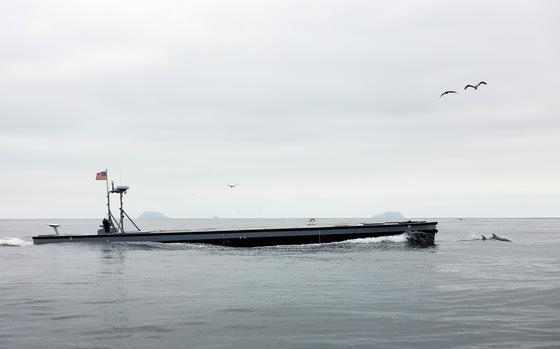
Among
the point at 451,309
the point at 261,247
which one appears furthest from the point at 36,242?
the point at 451,309

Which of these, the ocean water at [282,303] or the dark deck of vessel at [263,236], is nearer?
the ocean water at [282,303]

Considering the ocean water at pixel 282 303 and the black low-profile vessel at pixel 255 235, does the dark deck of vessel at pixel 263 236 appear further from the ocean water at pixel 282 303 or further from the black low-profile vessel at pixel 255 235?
the ocean water at pixel 282 303

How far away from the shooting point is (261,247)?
55938mm

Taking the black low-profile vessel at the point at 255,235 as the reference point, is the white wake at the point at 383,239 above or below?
below

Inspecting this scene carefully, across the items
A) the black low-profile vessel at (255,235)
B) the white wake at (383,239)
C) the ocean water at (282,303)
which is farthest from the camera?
the white wake at (383,239)

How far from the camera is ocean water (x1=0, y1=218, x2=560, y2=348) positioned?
1602 centimetres

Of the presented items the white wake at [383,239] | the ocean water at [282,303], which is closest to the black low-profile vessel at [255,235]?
the white wake at [383,239]

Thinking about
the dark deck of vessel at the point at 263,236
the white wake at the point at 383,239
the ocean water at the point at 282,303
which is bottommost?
the ocean water at the point at 282,303

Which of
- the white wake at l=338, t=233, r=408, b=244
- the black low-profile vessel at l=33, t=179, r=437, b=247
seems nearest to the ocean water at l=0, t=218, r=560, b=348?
the black low-profile vessel at l=33, t=179, r=437, b=247

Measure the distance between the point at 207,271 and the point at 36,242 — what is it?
1368 inches

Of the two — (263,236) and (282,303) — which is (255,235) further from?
(282,303)

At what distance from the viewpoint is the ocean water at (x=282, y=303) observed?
1602 centimetres

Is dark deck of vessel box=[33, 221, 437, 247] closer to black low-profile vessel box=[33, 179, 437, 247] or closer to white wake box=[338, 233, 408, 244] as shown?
black low-profile vessel box=[33, 179, 437, 247]

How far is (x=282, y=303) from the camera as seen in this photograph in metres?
22.0
